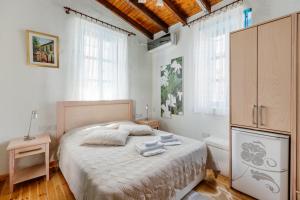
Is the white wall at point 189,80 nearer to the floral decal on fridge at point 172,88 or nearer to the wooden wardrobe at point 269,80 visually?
the floral decal on fridge at point 172,88

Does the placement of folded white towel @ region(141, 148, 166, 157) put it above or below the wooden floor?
above

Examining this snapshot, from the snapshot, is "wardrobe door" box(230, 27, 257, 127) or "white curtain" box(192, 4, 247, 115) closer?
"wardrobe door" box(230, 27, 257, 127)

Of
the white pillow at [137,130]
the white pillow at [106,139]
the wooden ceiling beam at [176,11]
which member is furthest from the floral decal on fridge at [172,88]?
the white pillow at [106,139]

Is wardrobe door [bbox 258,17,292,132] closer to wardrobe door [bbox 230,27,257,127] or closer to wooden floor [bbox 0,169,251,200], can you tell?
wardrobe door [bbox 230,27,257,127]

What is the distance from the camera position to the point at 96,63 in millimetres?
3223

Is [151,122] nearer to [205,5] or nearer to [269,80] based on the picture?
[269,80]

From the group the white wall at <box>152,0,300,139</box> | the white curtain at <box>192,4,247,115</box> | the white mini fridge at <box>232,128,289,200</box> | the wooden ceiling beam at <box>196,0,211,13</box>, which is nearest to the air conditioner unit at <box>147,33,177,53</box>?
the white wall at <box>152,0,300,139</box>

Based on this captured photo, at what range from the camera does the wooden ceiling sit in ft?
9.89

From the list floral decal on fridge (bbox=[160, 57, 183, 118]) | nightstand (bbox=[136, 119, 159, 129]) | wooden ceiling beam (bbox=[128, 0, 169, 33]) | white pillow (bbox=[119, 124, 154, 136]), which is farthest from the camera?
nightstand (bbox=[136, 119, 159, 129])

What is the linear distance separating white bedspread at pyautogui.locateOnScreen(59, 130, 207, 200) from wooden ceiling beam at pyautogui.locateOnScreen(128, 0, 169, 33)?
9.12 feet

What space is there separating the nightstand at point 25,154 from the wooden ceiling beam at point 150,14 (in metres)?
3.04

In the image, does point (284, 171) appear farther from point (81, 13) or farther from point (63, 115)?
point (81, 13)

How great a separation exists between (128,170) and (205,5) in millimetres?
2974

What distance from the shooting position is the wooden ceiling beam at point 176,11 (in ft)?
9.76
